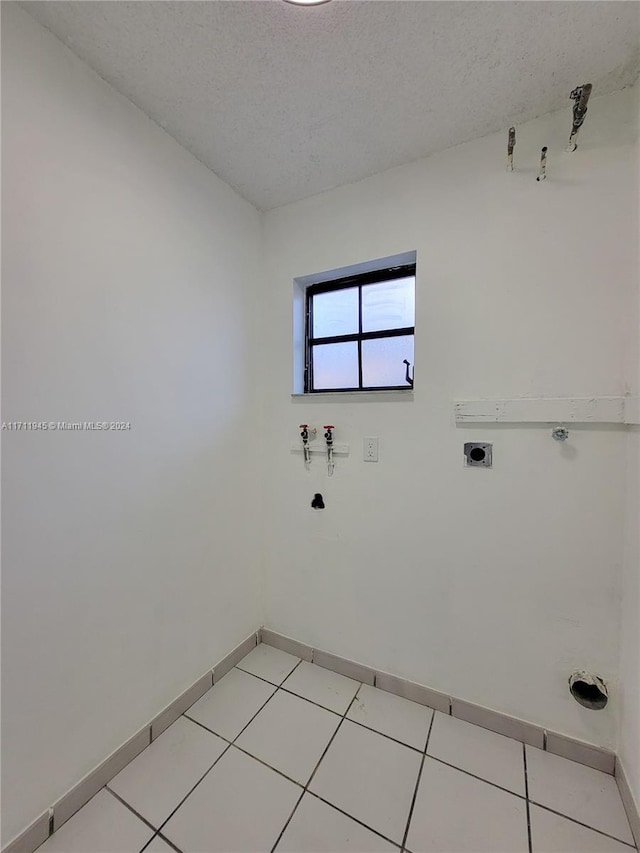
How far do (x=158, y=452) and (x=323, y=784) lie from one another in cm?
141

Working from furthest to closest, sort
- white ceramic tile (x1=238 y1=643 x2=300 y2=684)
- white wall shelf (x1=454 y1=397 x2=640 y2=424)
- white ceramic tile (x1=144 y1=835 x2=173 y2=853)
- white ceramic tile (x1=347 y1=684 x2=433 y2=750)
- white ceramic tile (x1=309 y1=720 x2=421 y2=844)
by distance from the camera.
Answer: white ceramic tile (x1=238 y1=643 x2=300 y2=684), white ceramic tile (x1=347 y1=684 x2=433 y2=750), white wall shelf (x1=454 y1=397 x2=640 y2=424), white ceramic tile (x1=309 y1=720 x2=421 y2=844), white ceramic tile (x1=144 y1=835 x2=173 y2=853)

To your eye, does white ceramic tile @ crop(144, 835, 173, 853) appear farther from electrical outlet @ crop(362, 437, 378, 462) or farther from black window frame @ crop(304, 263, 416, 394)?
black window frame @ crop(304, 263, 416, 394)

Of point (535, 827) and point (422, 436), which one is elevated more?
point (422, 436)

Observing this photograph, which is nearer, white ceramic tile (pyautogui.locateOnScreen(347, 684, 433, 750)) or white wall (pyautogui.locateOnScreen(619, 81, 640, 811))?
white wall (pyautogui.locateOnScreen(619, 81, 640, 811))

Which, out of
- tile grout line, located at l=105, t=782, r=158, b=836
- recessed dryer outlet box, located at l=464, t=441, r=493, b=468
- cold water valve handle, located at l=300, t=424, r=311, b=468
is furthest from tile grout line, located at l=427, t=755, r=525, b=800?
cold water valve handle, located at l=300, t=424, r=311, b=468

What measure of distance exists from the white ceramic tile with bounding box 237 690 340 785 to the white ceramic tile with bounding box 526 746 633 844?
2.53 feet

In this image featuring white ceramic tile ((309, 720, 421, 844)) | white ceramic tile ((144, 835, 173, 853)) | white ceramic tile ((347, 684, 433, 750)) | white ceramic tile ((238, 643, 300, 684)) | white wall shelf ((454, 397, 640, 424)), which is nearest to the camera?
white ceramic tile ((144, 835, 173, 853))

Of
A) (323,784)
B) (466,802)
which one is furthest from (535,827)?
(323,784)

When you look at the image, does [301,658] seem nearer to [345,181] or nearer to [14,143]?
[14,143]

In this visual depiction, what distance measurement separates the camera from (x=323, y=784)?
120 centimetres

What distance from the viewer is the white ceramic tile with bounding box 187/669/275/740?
1.45 metres

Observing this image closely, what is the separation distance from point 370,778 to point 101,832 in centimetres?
90

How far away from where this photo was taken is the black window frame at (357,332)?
1745 mm

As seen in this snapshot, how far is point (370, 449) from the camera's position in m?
1.68
